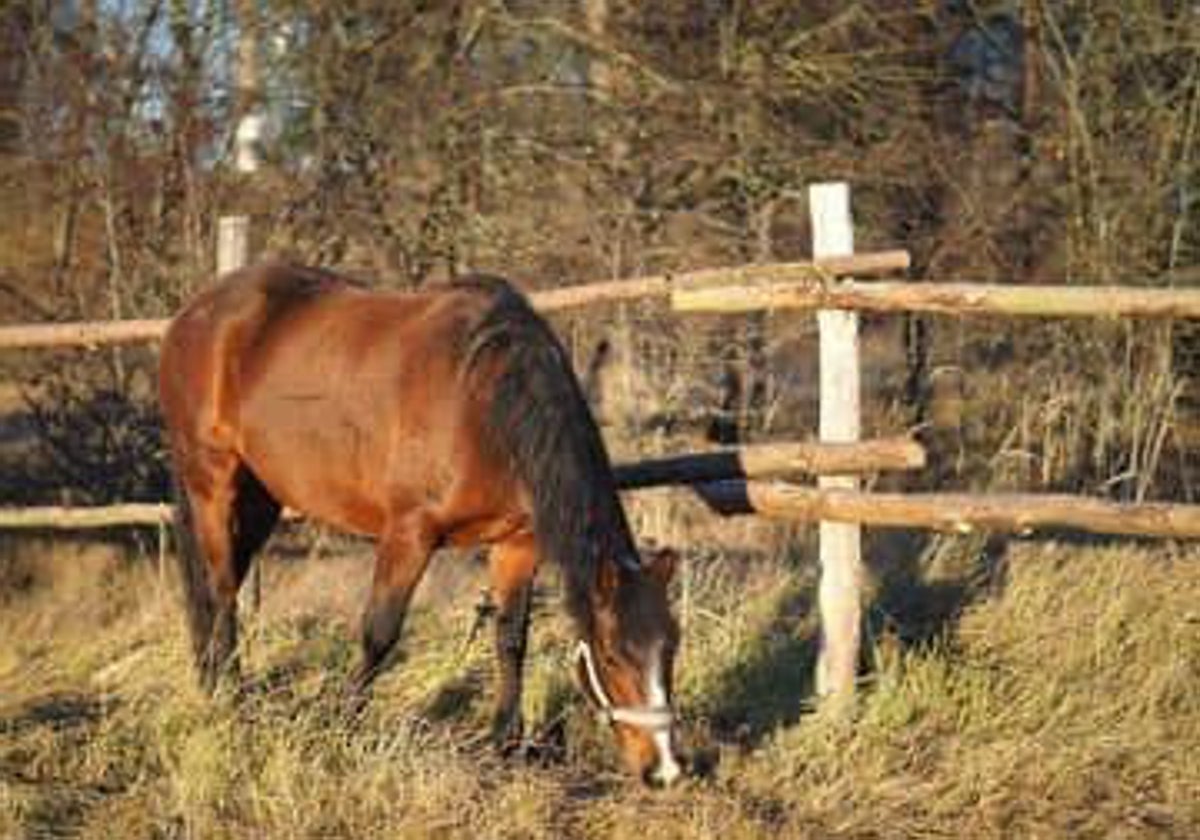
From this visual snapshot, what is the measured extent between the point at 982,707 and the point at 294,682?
93.3 inches

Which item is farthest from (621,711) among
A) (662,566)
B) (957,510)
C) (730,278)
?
(730,278)

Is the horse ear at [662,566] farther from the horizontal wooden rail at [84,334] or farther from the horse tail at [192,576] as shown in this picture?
the horizontal wooden rail at [84,334]

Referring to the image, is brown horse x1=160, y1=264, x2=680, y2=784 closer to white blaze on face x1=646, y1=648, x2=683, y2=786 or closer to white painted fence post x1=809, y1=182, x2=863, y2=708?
white blaze on face x1=646, y1=648, x2=683, y2=786

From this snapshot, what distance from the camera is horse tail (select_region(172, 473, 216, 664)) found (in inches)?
223

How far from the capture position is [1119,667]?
205 inches

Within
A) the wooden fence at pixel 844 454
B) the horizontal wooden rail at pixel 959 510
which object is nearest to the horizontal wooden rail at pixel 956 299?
the wooden fence at pixel 844 454

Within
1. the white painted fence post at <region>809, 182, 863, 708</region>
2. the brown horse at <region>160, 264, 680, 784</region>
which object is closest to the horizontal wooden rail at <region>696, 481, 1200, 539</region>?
the white painted fence post at <region>809, 182, 863, 708</region>

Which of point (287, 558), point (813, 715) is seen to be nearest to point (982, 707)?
point (813, 715)

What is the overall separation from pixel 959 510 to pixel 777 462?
2.29 feet

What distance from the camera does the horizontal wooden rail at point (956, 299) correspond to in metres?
4.79

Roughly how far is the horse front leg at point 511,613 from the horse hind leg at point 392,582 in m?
0.31

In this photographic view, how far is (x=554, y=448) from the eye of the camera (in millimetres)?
4535

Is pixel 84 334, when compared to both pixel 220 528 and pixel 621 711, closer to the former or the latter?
pixel 220 528

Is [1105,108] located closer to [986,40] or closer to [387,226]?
[986,40]
